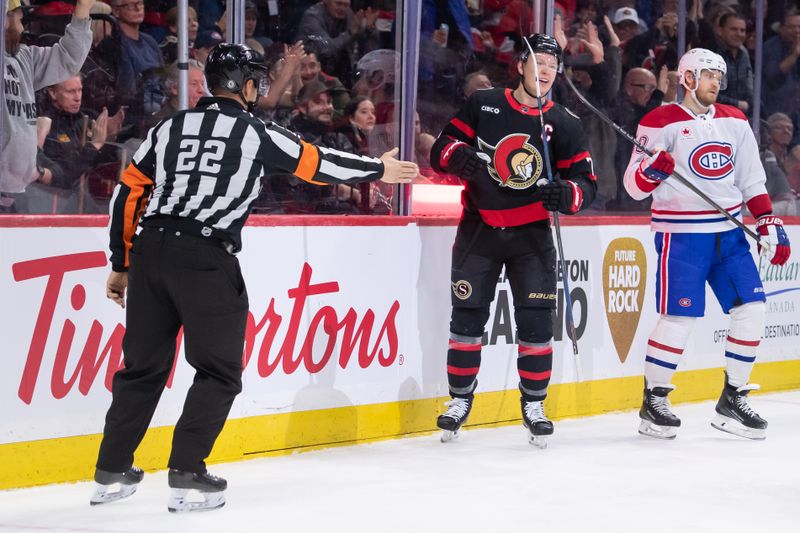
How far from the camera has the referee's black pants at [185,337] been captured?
3191 millimetres

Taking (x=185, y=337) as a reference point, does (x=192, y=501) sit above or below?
below

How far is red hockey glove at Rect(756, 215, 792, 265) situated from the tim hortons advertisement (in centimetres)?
79

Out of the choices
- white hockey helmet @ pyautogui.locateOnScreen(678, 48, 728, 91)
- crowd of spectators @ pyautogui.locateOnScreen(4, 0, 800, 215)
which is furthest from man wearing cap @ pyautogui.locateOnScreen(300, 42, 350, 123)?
white hockey helmet @ pyautogui.locateOnScreen(678, 48, 728, 91)

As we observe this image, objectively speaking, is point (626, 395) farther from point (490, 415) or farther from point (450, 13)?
point (450, 13)

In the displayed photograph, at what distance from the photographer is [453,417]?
174 inches

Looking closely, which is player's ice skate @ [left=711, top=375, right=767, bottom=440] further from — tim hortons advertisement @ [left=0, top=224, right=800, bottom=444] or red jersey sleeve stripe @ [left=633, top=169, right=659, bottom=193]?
red jersey sleeve stripe @ [left=633, top=169, right=659, bottom=193]

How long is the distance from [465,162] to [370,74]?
3.50 ft

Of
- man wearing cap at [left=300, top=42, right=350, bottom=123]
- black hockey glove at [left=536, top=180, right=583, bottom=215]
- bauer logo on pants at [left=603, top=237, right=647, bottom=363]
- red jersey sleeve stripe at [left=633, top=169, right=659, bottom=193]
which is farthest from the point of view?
bauer logo on pants at [left=603, top=237, right=647, bottom=363]

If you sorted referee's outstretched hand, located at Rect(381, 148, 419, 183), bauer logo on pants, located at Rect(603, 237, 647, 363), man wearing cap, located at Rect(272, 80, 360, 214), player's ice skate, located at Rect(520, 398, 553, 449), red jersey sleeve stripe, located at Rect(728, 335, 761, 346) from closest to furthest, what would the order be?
1. referee's outstretched hand, located at Rect(381, 148, 419, 183)
2. player's ice skate, located at Rect(520, 398, 553, 449)
3. red jersey sleeve stripe, located at Rect(728, 335, 761, 346)
4. man wearing cap, located at Rect(272, 80, 360, 214)
5. bauer logo on pants, located at Rect(603, 237, 647, 363)

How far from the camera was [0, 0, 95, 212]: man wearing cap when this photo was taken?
404 centimetres

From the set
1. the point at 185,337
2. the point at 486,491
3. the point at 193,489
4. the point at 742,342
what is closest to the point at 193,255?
the point at 185,337

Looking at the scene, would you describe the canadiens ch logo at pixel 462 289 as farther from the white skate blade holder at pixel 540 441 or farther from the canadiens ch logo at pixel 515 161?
the white skate blade holder at pixel 540 441

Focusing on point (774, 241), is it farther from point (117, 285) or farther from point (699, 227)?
point (117, 285)

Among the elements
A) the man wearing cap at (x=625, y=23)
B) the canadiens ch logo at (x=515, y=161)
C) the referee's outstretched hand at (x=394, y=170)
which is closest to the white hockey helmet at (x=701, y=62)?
the canadiens ch logo at (x=515, y=161)
